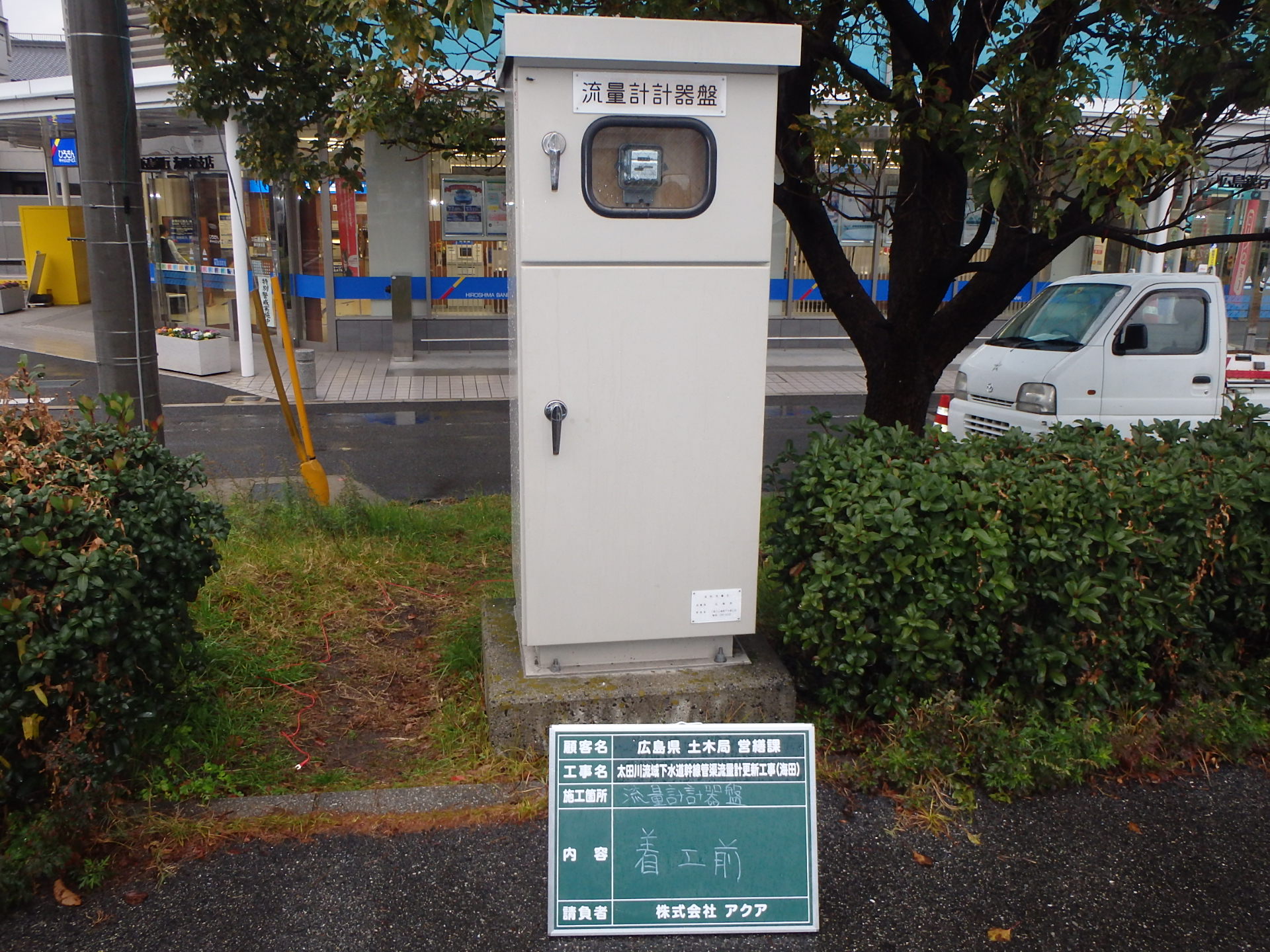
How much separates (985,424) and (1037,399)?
67 centimetres

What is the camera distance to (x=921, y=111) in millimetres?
5055

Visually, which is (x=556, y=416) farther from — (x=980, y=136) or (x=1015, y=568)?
(x=980, y=136)

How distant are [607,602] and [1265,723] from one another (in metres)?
2.59

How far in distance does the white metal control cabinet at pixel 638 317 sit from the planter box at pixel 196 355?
12.0 m

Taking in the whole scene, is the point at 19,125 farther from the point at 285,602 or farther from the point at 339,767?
the point at 339,767

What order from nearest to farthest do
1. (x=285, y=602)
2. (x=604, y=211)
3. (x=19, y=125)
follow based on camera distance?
1. (x=604, y=211)
2. (x=285, y=602)
3. (x=19, y=125)

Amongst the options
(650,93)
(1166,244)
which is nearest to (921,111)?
(1166,244)

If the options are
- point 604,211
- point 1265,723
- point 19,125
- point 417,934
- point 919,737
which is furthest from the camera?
point 19,125

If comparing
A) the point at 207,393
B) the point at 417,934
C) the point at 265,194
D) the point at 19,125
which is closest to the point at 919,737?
the point at 417,934

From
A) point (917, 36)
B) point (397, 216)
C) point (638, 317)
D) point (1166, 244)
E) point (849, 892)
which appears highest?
point (917, 36)

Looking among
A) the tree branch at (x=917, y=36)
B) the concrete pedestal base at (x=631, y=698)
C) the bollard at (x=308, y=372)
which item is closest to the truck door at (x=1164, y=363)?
the tree branch at (x=917, y=36)

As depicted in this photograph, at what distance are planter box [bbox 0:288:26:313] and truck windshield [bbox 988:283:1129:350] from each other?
20.1m

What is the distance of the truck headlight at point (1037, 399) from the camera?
8617 millimetres

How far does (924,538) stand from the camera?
12.2ft
